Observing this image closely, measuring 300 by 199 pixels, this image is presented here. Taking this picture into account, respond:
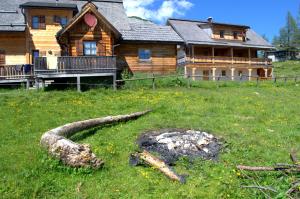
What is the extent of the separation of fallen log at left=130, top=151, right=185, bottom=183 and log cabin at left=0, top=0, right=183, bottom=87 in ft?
52.7

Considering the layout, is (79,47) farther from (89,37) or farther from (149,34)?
(149,34)

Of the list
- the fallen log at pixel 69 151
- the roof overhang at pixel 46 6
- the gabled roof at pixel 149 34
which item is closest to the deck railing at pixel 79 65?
the gabled roof at pixel 149 34

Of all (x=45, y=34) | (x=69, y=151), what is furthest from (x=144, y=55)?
(x=69, y=151)

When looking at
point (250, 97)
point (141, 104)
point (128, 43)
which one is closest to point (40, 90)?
point (141, 104)

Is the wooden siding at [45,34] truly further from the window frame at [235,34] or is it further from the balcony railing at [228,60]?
the window frame at [235,34]

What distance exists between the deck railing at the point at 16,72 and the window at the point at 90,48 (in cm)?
411

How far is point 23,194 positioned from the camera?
32.9ft

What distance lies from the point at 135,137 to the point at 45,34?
21.4 meters

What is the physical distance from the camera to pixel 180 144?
1345 centimetres

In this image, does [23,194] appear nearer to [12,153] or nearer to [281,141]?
[12,153]

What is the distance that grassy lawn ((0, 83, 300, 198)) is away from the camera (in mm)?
10516

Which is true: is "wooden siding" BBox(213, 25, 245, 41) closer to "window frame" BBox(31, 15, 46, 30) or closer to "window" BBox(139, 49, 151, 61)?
"window" BBox(139, 49, 151, 61)

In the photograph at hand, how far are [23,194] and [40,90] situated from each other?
17456 mm

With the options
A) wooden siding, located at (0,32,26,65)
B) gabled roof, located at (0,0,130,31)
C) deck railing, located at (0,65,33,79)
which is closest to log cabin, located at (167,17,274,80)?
gabled roof, located at (0,0,130,31)
